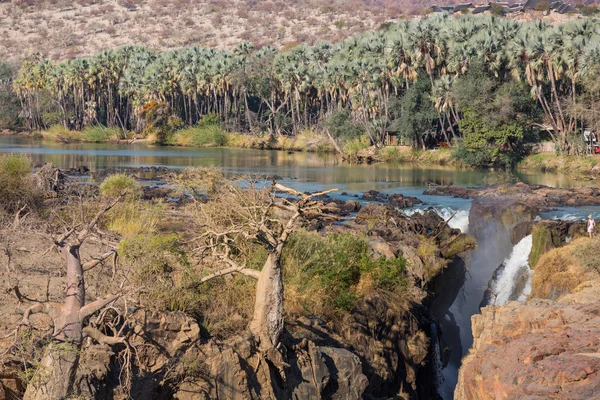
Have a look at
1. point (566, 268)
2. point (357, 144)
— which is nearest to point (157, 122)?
point (357, 144)

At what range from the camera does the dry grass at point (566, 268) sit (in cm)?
2300

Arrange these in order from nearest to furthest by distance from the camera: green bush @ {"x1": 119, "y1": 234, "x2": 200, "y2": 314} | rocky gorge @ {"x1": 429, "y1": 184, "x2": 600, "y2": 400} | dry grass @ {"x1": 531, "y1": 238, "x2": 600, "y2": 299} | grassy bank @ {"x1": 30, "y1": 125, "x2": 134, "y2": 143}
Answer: rocky gorge @ {"x1": 429, "y1": 184, "x2": 600, "y2": 400}
green bush @ {"x1": 119, "y1": 234, "x2": 200, "y2": 314}
dry grass @ {"x1": 531, "y1": 238, "x2": 600, "y2": 299}
grassy bank @ {"x1": 30, "y1": 125, "x2": 134, "y2": 143}

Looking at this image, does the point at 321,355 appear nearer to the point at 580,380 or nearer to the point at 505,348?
the point at 505,348

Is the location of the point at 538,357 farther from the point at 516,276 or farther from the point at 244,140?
the point at 244,140

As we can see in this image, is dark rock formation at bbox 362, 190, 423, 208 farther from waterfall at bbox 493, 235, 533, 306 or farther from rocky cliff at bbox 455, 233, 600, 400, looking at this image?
rocky cliff at bbox 455, 233, 600, 400

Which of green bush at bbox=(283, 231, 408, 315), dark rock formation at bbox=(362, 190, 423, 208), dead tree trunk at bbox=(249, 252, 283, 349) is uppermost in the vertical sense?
dead tree trunk at bbox=(249, 252, 283, 349)

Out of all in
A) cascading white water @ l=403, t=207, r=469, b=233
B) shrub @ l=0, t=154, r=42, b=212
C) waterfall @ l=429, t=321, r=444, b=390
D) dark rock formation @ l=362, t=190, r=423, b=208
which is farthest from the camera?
dark rock formation @ l=362, t=190, r=423, b=208

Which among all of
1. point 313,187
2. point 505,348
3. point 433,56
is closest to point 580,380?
point 505,348

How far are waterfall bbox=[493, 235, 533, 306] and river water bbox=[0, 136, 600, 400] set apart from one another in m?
0.54

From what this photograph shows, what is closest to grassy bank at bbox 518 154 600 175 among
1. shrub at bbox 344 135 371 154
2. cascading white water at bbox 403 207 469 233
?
shrub at bbox 344 135 371 154

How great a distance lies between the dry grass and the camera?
2300 cm

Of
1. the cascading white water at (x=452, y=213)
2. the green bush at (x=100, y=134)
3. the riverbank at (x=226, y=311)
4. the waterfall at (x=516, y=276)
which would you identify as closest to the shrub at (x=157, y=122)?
the green bush at (x=100, y=134)

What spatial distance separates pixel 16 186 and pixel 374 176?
34298 mm

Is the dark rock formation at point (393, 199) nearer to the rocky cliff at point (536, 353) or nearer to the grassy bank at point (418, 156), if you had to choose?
the rocky cliff at point (536, 353)
